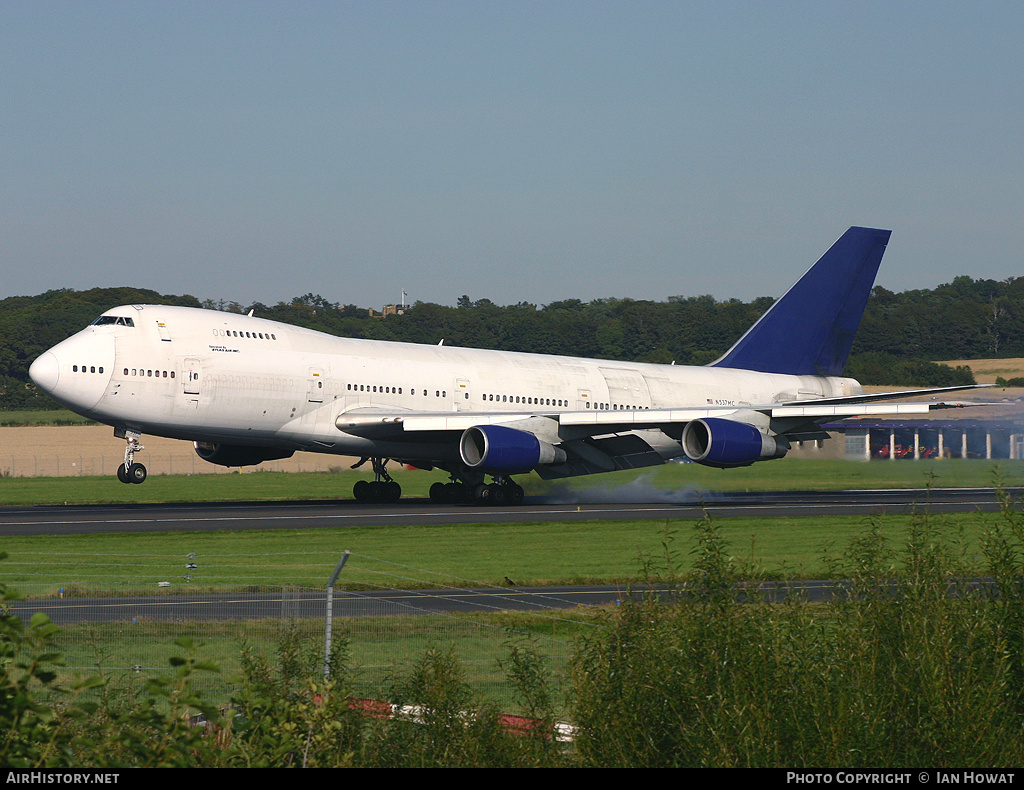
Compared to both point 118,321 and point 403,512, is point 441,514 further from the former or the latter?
point 118,321

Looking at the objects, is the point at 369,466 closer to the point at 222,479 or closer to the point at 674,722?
the point at 222,479

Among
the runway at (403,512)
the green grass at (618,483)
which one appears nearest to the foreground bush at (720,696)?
the runway at (403,512)

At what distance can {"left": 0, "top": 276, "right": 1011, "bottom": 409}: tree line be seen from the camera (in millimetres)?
94806

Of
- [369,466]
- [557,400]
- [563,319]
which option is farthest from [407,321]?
[557,400]

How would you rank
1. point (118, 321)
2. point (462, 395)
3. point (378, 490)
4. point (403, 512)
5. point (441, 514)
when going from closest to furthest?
point (118, 321)
point (441, 514)
point (403, 512)
point (378, 490)
point (462, 395)

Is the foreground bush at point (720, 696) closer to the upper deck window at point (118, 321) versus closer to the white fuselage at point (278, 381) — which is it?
the white fuselage at point (278, 381)

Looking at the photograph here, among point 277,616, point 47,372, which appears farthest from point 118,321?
point 277,616

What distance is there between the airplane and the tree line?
44.2 meters

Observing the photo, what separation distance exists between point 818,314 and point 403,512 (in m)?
22.4

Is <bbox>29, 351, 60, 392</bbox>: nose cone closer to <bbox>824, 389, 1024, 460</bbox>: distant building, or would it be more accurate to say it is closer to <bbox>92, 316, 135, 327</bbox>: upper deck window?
<bbox>92, 316, 135, 327</bbox>: upper deck window

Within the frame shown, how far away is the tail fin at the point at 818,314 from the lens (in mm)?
48219

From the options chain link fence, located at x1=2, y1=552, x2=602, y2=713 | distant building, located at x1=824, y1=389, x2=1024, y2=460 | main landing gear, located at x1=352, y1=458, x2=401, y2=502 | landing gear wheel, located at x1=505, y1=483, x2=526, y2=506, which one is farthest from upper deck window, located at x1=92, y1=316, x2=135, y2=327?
distant building, located at x1=824, y1=389, x2=1024, y2=460

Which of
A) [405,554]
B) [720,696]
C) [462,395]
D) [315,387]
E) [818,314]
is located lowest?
[405,554]

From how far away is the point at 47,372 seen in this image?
32.6m
